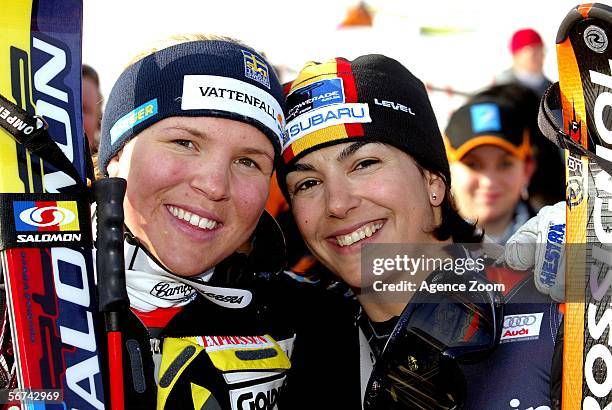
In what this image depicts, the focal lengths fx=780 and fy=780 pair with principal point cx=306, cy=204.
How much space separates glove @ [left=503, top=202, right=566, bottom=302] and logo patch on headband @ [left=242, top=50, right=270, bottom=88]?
43.0 inches

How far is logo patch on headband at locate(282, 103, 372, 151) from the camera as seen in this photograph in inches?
120

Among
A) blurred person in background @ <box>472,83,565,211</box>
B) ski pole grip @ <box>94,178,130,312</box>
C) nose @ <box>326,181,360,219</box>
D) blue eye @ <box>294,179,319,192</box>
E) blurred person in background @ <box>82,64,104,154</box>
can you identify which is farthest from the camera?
blurred person in background @ <box>472,83,565,211</box>

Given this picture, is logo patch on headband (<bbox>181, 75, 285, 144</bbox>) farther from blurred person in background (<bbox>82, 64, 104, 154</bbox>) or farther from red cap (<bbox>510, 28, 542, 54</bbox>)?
red cap (<bbox>510, 28, 542, 54</bbox>)

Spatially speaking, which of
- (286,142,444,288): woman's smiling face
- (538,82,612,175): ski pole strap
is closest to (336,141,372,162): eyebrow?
(286,142,444,288): woman's smiling face

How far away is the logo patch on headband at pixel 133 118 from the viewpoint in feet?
8.96

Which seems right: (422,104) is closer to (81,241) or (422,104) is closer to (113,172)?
(113,172)

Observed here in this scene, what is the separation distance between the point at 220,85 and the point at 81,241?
0.79 meters

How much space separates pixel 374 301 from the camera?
313 centimetres

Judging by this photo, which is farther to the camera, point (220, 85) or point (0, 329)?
point (220, 85)

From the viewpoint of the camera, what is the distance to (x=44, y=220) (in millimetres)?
2271

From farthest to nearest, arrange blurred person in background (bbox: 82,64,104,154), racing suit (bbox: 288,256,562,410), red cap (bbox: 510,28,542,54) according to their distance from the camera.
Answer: red cap (bbox: 510,28,542,54), blurred person in background (bbox: 82,64,104,154), racing suit (bbox: 288,256,562,410)

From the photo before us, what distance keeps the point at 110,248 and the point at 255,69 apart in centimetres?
102

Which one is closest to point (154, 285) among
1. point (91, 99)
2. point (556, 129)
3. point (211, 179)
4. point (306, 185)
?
point (211, 179)

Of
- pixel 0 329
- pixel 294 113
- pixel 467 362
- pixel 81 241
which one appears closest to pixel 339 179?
pixel 294 113
